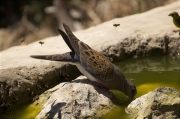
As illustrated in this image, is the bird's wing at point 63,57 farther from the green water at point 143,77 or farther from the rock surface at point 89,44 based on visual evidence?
the green water at point 143,77

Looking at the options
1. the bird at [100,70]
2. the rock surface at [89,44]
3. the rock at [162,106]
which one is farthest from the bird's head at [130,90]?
the rock surface at [89,44]

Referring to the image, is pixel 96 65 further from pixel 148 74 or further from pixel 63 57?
pixel 148 74

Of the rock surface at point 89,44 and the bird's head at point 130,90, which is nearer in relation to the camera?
the bird's head at point 130,90

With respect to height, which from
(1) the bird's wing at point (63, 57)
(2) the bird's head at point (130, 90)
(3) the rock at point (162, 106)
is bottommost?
(3) the rock at point (162, 106)

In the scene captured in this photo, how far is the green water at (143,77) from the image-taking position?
156 inches

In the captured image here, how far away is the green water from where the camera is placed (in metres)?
3.96

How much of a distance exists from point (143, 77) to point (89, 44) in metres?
0.99

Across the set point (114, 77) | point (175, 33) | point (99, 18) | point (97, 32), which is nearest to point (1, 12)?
point (99, 18)

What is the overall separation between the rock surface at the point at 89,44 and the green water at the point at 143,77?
0.44ft

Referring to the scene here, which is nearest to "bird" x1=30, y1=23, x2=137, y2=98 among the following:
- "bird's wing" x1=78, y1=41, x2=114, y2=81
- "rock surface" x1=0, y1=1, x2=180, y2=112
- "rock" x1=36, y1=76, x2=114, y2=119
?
"bird's wing" x1=78, y1=41, x2=114, y2=81

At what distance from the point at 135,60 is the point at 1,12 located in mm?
9670

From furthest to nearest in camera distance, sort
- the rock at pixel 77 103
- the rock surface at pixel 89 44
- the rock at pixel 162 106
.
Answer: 1. the rock surface at pixel 89 44
2. the rock at pixel 77 103
3. the rock at pixel 162 106

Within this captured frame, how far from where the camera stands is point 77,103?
12.0ft

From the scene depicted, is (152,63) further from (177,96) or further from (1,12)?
(1,12)
